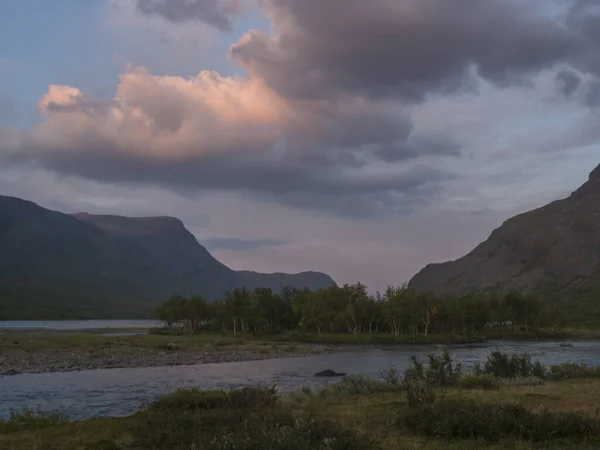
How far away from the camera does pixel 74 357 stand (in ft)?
213

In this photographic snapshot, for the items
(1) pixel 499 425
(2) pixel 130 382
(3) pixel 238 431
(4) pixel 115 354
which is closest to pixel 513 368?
(1) pixel 499 425

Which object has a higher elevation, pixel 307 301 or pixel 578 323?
pixel 307 301

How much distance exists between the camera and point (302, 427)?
14.4m

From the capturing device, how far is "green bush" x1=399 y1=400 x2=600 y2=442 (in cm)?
1550

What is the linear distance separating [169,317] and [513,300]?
296ft

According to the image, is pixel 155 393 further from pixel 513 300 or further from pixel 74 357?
pixel 513 300

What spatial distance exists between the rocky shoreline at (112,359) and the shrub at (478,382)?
4046 centimetres

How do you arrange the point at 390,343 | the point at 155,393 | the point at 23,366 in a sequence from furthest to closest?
the point at 390,343 < the point at 23,366 < the point at 155,393

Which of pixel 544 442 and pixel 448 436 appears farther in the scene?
pixel 448 436

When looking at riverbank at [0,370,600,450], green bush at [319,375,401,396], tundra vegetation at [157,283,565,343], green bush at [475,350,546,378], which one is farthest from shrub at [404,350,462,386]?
tundra vegetation at [157,283,565,343]

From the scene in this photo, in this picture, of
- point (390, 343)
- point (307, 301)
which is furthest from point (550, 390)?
point (307, 301)

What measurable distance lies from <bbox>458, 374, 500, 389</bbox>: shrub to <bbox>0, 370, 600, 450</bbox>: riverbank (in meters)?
5.04

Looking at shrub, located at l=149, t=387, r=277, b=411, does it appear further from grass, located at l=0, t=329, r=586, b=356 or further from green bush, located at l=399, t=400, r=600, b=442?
grass, located at l=0, t=329, r=586, b=356

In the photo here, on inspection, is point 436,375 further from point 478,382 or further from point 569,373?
point 569,373
